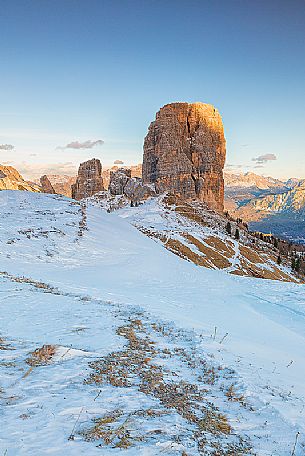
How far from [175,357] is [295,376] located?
4233 millimetres

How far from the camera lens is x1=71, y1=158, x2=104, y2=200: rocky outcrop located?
616ft

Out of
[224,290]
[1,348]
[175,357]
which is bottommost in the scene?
[224,290]

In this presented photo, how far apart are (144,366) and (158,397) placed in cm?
198

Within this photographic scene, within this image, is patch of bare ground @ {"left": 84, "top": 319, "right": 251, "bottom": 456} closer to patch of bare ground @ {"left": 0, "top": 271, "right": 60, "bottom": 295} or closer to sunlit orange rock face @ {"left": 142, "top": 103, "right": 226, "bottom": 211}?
patch of bare ground @ {"left": 0, "top": 271, "right": 60, "bottom": 295}

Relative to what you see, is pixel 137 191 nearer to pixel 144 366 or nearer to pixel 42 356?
pixel 144 366

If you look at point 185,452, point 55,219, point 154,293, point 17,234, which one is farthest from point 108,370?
point 55,219

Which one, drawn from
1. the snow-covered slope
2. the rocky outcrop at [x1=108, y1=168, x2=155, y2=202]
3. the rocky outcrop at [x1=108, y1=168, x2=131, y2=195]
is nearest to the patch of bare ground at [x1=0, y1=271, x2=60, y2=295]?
the snow-covered slope

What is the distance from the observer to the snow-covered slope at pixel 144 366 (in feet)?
20.0

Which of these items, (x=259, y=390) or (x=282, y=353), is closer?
(x=259, y=390)

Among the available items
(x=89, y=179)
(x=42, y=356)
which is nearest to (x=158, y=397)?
(x=42, y=356)

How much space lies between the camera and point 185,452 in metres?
5.69

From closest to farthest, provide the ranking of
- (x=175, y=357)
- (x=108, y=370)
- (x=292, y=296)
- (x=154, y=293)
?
1. (x=108, y=370)
2. (x=175, y=357)
3. (x=154, y=293)
4. (x=292, y=296)

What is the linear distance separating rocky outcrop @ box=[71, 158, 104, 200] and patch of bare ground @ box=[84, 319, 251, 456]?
181 metres

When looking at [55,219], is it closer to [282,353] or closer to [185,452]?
[282,353]
